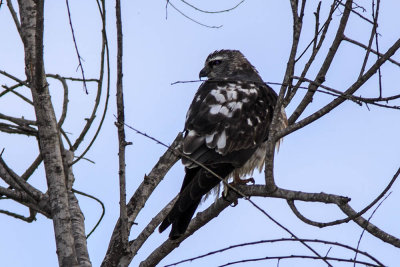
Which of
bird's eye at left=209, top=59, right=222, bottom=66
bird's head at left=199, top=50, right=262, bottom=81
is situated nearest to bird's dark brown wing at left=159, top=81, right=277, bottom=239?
bird's head at left=199, top=50, right=262, bottom=81

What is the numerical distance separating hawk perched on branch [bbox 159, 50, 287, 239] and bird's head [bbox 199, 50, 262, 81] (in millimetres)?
1224

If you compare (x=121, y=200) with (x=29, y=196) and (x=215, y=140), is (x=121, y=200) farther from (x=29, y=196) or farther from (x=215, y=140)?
(x=215, y=140)

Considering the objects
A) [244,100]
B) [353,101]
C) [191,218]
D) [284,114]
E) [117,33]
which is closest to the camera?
[117,33]

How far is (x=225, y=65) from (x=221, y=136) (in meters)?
2.33

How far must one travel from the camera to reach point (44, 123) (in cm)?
385

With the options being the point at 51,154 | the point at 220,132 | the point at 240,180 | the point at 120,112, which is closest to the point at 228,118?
the point at 220,132

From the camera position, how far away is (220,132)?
5.30 m

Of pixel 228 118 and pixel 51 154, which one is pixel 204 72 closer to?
pixel 228 118

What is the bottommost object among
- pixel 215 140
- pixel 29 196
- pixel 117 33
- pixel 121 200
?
pixel 121 200

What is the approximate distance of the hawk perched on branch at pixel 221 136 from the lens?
15.8 ft

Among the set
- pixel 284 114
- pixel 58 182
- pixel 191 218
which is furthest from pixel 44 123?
pixel 284 114

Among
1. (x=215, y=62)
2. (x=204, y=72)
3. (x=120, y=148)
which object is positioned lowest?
(x=120, y=148)

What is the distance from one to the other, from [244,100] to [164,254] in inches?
71.8

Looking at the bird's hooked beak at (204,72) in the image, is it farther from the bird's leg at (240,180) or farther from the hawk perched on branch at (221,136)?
the bird's leg at (240,180)
